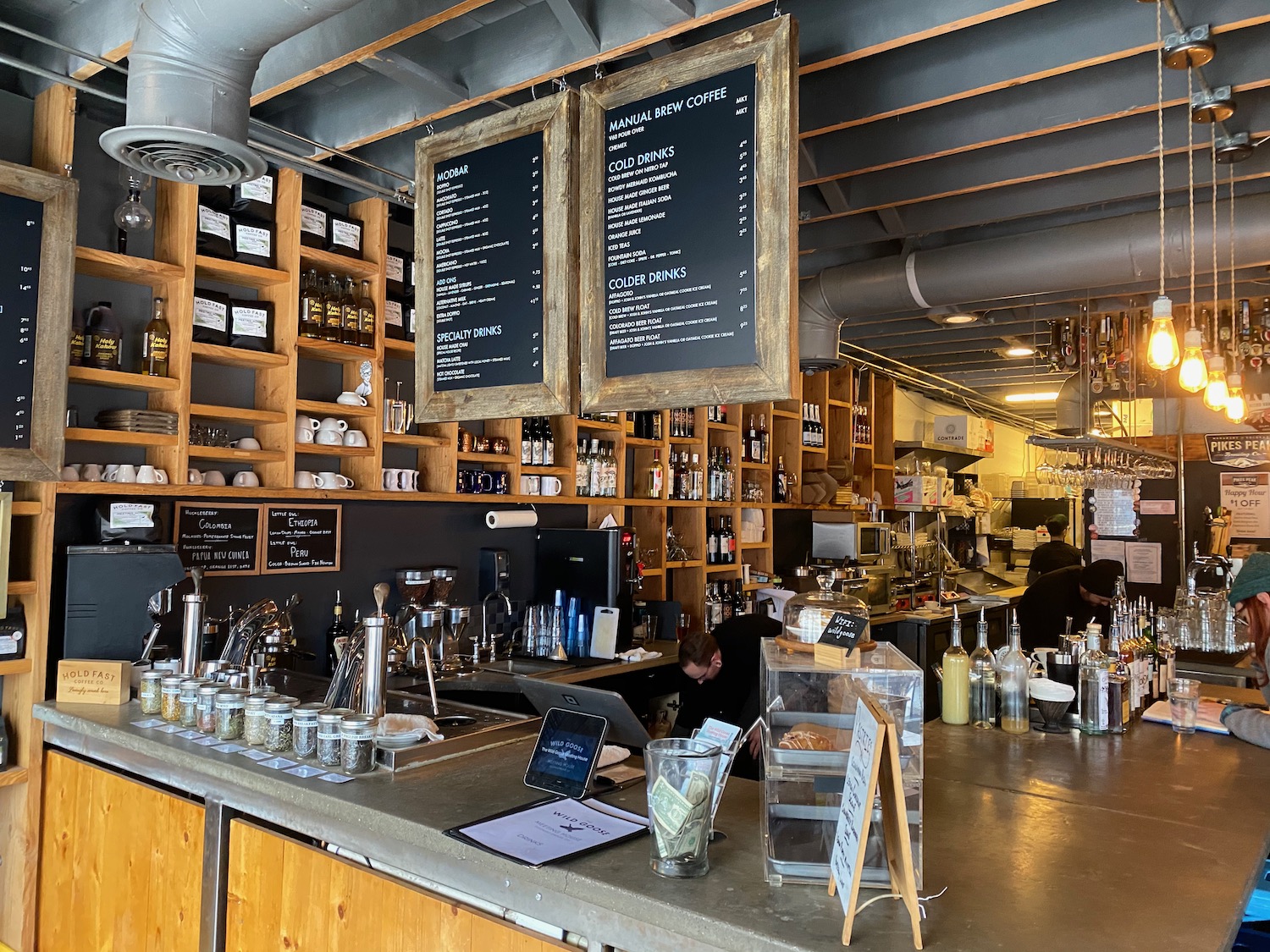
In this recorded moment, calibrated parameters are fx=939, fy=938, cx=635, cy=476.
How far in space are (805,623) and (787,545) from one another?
224 inches

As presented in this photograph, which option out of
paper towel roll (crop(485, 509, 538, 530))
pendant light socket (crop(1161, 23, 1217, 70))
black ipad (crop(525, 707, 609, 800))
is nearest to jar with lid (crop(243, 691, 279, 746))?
black ipad (crop(525, 707, 609, 800))

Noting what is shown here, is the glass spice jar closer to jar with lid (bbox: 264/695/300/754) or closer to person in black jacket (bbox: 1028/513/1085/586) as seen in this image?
jar with lid (bbox: 264/695/300/754)

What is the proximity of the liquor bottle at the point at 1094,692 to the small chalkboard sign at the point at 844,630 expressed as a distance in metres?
1.57

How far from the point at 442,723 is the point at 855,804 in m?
1.68

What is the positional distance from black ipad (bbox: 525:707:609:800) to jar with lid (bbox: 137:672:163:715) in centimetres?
A: 142

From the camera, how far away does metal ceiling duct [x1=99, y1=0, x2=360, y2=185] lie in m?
2.28

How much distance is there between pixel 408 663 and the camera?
4395 mm

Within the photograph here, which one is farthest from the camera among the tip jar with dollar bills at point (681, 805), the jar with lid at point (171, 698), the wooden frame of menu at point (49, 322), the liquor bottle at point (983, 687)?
the wooden frame of menu at point (49, 322)

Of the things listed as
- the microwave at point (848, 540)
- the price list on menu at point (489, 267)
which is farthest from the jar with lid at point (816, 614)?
the microwave at point (848, 540)

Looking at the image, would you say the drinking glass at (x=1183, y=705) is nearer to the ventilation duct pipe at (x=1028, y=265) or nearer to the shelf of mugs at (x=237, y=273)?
the ventilation duct pipe at (x=1028, y=265)

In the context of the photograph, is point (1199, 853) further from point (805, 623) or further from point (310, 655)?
point (310, 655)

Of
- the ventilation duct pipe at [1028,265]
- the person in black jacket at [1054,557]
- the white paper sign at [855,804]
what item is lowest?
the white paper sign at [855,804]

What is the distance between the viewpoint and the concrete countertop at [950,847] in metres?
1.49

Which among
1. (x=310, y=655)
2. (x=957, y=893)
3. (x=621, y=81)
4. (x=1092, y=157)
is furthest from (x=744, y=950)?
(x=1092, y=157)
